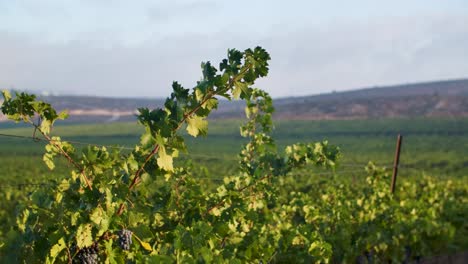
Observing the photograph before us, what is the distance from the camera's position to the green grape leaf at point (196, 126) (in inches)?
139

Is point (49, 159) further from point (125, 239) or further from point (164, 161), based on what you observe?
point (164, 161)

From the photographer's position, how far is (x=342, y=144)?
Answer: 21.3 metres

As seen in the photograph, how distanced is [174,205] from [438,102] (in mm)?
96410

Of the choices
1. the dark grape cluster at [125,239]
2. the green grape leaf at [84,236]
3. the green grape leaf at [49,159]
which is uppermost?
the green grape leaf at [49,159]

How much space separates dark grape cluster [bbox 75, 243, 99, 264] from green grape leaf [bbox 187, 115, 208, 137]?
0.97 metres

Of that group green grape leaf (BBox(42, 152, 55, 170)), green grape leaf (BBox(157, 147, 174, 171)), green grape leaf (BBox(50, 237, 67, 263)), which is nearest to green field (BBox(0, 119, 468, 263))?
green grape leaf (BBox(42, 152, 55, 170))

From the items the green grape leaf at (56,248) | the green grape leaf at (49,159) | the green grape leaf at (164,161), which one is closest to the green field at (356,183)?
the green grape leaf at (49,159)

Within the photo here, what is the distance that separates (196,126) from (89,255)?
1058 mm

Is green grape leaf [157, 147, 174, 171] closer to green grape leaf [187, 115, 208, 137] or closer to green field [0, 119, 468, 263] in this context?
green grape leaf [187, 115, 208, 137]

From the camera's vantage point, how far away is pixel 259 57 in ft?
11.8

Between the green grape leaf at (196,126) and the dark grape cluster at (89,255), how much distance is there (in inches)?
38.0

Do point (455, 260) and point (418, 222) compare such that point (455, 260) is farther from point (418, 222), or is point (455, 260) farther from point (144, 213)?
point (144, 213)

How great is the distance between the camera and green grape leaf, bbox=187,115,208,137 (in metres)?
3.53

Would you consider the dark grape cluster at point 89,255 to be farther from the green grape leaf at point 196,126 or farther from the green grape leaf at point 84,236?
the green grape leaf at point 196,126
